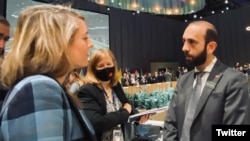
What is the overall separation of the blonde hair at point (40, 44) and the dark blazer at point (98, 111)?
0.81 meters

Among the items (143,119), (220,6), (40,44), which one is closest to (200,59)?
(143,119)

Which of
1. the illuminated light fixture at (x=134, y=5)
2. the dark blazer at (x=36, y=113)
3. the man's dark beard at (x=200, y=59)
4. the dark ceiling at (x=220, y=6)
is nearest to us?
the dark blazer at (x=36, y=113)

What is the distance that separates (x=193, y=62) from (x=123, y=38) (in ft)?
36.4

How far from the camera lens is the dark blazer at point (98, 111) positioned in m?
1.53

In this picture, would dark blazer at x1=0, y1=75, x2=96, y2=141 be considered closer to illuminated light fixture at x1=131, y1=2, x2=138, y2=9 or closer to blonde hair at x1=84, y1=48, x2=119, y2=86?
blonde hair at x1=84, y1=48, x2=119, y2=86

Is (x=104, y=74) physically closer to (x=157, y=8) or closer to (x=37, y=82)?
(x=37, y=82)

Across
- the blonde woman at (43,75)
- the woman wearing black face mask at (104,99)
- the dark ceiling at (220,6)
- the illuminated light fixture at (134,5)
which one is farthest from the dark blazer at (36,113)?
the dark ceiling at (220,6)

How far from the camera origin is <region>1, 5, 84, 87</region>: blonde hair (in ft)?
2.31

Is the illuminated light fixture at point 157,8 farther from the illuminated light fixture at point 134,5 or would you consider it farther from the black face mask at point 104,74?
the black face mask at point 104,74

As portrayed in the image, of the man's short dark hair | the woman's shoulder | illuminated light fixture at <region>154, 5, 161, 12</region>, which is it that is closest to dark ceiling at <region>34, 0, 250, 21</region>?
illuminated light fixture at <region>154, 5, 161, 12</region>

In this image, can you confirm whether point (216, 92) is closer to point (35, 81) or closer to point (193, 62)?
point (193, 62)

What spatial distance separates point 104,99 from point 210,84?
633mm

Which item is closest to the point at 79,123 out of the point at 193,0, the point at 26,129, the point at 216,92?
the point at 26,129

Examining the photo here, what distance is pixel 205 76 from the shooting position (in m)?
1.67
